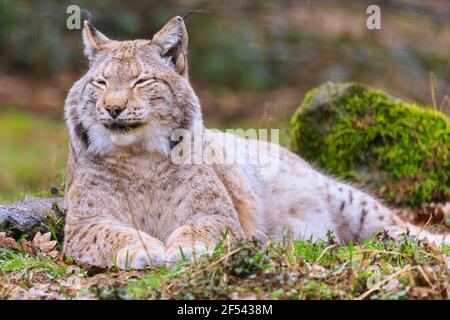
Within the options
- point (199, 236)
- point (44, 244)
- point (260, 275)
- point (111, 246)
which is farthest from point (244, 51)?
point (260, 275)

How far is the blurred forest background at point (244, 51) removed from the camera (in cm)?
1789

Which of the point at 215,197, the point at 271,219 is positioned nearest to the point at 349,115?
the point at 271,219

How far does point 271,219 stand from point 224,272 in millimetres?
2722

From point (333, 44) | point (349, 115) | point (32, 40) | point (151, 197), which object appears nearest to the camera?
point (151, 197)

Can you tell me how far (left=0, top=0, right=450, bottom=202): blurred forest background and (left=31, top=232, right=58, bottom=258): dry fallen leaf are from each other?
9351 mm

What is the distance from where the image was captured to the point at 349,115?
34.6 feet

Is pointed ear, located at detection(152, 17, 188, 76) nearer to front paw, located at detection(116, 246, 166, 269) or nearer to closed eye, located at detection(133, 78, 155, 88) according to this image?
closed eye, located at detection(133, 78, 155, 88)

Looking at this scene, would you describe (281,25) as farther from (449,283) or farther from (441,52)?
(449,283)

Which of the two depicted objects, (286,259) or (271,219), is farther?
(271,219)

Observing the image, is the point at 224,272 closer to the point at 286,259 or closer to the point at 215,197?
the point at 286,259

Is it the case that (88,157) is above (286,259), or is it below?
above

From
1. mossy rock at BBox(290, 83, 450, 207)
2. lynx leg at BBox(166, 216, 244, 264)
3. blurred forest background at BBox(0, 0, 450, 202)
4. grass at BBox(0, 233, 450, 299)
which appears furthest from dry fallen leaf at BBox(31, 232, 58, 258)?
blurred forest background at BBox(0, 0, 450, 202)
